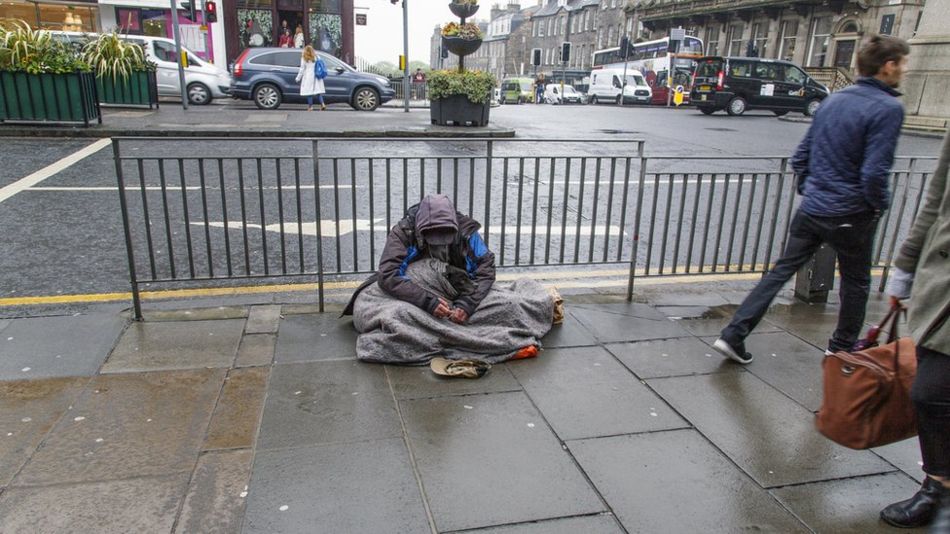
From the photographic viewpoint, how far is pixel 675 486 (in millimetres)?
2744

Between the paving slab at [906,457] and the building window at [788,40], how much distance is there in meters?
43.9

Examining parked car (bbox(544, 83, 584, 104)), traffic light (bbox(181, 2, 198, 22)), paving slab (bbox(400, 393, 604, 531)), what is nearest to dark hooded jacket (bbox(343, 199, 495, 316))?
paving slab (bbox(400, 393, 604, 531))

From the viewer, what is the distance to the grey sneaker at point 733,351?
391 cm

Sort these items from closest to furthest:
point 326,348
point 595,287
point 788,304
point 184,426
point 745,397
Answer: point 184,426, point 745,397, point 326,348, point 788,304, point 595,287

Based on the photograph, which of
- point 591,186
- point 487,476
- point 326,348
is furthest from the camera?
point 591,186

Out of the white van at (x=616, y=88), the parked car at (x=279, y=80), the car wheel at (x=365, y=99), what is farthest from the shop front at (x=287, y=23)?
the white van at (x=616, y=88)

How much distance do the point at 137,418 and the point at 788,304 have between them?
4.34 metres

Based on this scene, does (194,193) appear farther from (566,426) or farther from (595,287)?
(566,426)

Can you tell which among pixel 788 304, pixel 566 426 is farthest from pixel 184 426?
pixel 788 304

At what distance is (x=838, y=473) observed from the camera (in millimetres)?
2869

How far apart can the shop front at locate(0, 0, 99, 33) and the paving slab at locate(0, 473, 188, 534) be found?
94.7 feet

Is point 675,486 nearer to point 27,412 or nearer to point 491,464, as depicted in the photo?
point 491,464

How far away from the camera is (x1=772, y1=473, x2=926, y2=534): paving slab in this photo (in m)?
2.53

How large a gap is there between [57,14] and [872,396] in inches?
1246
